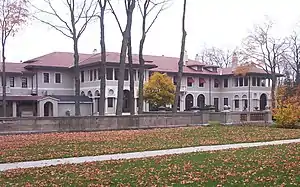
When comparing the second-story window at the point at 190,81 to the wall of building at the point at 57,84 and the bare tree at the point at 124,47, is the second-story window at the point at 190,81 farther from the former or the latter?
Result: the bare tree at the point at 124,47

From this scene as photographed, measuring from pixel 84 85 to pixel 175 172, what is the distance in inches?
1871

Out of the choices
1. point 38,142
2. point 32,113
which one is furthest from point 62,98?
point 38,142

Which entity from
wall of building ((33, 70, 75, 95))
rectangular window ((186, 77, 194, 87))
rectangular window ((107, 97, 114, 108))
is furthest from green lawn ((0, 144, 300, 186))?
rectangular window ((186, 77, 194, 87))

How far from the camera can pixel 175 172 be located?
36.1 ft

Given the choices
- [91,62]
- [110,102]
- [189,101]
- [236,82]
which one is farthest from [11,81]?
[236,82]

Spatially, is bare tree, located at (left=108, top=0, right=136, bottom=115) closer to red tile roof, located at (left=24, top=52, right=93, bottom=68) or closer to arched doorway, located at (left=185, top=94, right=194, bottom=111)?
red tile roof, located at (left=24, top=52, right=93, bottom=68)

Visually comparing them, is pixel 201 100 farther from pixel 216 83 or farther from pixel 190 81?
pixel 190 81

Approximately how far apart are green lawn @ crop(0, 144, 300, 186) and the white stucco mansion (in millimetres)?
40339

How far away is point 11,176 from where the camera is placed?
→ 10891mm

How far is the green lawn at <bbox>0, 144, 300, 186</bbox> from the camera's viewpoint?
9594 mm

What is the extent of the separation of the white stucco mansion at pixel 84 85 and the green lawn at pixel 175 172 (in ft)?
132

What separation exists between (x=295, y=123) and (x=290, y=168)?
70.8ft

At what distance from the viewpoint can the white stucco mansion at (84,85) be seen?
5322 cm

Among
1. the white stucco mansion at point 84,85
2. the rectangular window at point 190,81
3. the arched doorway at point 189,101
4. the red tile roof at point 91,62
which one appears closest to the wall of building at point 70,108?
the white stucco mansion at point 84,85
